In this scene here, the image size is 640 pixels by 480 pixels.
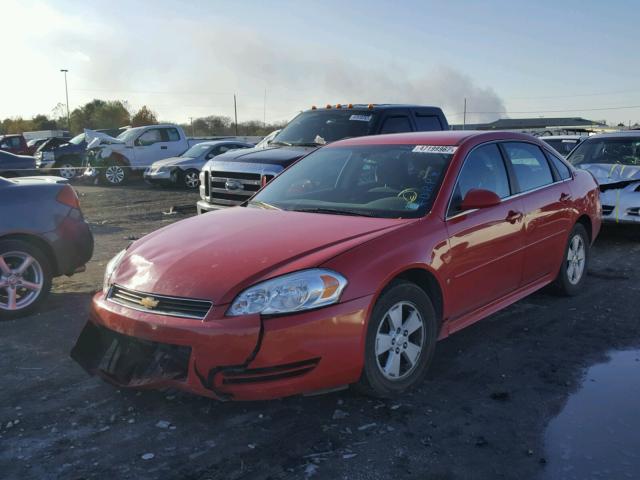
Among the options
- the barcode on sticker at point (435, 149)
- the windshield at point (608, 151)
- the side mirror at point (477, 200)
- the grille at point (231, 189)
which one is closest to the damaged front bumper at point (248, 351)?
the side mirror at point (477, 200)

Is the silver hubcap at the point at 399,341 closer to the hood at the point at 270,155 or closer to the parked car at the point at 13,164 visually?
the hood at the point at 270,155

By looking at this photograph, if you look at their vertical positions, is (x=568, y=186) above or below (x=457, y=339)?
above

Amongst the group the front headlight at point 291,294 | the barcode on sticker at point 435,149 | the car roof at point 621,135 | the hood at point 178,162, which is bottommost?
the front headlight at point 291,294

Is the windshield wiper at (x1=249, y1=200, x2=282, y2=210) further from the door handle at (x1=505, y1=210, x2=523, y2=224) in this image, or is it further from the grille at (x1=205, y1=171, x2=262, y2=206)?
the grille at (x1=205, y1=171, x2=262, y2=206)

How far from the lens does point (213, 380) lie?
10.7 feet

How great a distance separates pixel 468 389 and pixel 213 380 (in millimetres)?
1671

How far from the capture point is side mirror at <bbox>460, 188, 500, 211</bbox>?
4270 mm

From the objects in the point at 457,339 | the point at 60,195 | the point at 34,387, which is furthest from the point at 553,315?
the point at 60,195

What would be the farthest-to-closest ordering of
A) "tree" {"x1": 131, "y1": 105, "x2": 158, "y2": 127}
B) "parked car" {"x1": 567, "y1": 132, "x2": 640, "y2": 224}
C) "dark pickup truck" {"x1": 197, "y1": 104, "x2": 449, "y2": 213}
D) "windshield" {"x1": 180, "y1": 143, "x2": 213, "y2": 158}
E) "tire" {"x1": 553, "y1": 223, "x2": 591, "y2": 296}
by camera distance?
"tree" {"x1": 131, "y1": 105, "x2": 158, "y2": 127} < "windshield" {"x1": 180, "y1": 143, "x2": 213, "y2": 158} < "parked car" {"x1": 567, "y1": 132, "x2": 640, "y2": 224} < "dark pickup truck" {"x1": 197, "y1": 104, "x2": 449, "y2": 213} < "tire" {"x1": 553, "y1": 223, "x2": 591, "y2": 296}

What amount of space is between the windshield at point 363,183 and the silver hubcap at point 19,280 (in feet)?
7.38

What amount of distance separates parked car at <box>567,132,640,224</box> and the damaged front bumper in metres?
6.67

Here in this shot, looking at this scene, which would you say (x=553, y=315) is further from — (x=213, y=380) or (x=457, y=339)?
(x=213, y=380)

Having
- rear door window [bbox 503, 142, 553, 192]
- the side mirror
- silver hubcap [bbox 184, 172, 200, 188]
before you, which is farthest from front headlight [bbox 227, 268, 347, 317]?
silver hubcap [bbox 184, 172, 200, 188]

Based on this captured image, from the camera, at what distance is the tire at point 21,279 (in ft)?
18.1
